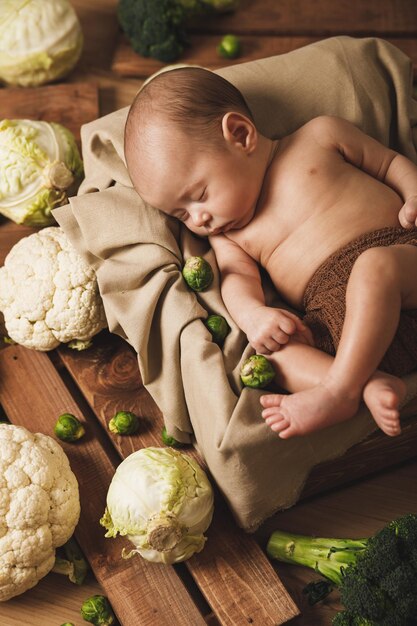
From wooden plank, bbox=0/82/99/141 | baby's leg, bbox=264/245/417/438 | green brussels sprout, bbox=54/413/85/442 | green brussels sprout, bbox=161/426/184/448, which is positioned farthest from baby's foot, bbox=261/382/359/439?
wooden plank, bbox=0/82/99/141

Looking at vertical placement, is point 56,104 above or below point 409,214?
below

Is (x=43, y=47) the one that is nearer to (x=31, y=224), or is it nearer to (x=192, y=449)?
(x=31, y=224)

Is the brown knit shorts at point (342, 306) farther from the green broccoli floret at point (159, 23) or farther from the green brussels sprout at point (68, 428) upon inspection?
the green broccoli floret at point (159, 23)

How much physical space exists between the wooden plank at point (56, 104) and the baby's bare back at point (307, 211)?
121 cm

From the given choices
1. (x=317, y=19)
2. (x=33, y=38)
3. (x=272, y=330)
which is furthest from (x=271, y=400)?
(x=317, y=19)

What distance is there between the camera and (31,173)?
9.45 feet

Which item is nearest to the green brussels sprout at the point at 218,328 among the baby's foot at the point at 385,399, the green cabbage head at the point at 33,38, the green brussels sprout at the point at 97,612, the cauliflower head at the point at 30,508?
the baby's foot at the point at 385,399

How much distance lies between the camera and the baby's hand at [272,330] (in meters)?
2.18

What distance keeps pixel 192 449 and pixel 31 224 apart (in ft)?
3.75

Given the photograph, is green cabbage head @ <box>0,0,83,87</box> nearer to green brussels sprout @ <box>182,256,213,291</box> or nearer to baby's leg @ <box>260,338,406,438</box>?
green brussels sprout @ <box>182,256,213,291</box>

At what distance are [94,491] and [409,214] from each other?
51.7 inches

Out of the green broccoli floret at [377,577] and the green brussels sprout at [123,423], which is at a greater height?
the green broccoli floret at [377,577]

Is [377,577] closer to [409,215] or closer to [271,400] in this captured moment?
[271,400]

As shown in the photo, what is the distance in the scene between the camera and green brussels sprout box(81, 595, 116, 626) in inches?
85.9
